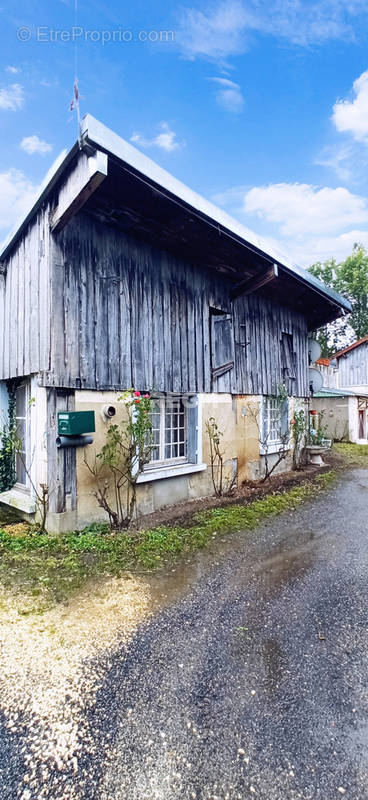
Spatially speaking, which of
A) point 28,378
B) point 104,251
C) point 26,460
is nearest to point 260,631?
point 26,460

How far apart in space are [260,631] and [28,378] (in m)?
4.48

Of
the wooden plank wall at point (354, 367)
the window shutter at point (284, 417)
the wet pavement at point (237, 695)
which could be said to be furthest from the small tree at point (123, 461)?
the wooden plank wall at point (354, 367)

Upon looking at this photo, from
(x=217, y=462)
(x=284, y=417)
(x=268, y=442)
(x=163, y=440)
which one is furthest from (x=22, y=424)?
(x=284, y=417)

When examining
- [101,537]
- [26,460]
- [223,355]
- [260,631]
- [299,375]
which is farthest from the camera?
[299,375]

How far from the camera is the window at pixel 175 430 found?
5793mm

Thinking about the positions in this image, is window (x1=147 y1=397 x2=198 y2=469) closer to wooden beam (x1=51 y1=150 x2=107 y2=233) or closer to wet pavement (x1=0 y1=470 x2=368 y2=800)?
wet pavement (x1=0 y1=470 x2=368 y2=800)

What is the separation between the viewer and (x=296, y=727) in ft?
5.64

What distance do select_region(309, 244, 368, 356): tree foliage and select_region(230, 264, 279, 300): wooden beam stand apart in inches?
1032

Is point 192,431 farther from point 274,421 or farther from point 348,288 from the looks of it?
point 348,288

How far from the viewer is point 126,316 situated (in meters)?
5.09

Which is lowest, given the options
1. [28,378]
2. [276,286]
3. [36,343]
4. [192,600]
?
[192,600]

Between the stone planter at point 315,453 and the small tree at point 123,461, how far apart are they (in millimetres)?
6130

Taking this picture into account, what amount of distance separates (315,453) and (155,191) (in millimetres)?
7983

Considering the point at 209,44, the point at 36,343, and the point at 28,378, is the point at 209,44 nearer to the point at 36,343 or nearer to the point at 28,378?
the point at 36,343
